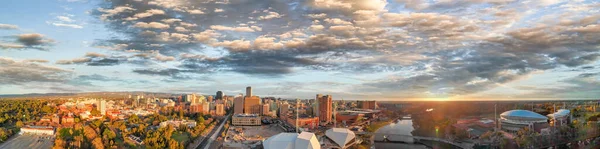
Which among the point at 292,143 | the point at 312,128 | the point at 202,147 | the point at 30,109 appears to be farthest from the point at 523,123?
the point at 30,109

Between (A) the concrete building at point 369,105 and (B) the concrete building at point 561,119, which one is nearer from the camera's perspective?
(B) the concrete building at point 561,119

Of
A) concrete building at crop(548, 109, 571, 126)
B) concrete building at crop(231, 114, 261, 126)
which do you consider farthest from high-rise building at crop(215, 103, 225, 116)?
concrete building at crop(548, 109, 571, 126)

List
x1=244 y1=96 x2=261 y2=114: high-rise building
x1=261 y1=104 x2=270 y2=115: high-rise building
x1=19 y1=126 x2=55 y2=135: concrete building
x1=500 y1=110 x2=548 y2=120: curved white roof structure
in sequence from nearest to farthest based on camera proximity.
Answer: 1. x1=19 y1=126 x2=55 y2=135: concrete building
2. x1=500 y1=110 x2=548 y2=120: curved white roof structure
3. x1=261 y1=104 x2=270 y2=115: high-rise building
4. x1=244 y1=96 x2=261 y2=114: high-rise building

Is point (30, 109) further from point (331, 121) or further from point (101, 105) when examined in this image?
point (331, 121)

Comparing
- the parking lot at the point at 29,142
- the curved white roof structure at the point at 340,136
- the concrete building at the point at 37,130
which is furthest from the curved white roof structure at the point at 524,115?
the concrete building at the point at 37,130

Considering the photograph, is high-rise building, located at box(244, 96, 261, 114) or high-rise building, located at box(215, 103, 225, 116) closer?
high-rise building, located at box(215, 103, 225, 116)

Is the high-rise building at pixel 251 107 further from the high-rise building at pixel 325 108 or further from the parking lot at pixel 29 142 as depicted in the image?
the parking lot at pixel 29 142

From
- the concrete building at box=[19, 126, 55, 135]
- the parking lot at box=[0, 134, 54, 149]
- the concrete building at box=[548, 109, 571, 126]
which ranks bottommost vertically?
the parking lot at box=[0, 134, 54, 149]

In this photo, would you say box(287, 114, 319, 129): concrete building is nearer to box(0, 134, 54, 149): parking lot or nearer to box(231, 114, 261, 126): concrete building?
box(231, 114, 261, 126): concrete building
